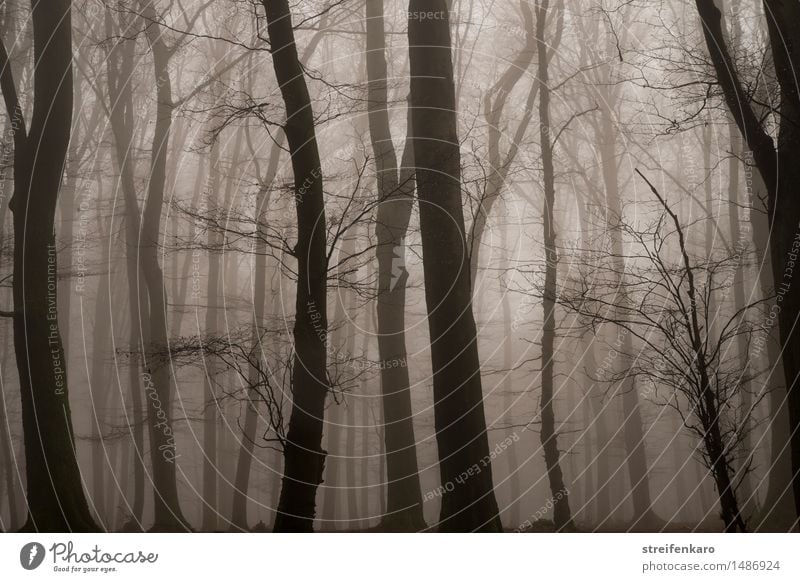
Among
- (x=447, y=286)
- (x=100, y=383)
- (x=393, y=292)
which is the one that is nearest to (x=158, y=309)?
(x=100, y=383)

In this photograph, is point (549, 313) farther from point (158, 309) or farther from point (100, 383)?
point (100, 383)

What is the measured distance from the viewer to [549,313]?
6.47 metres

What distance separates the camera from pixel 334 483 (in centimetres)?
654

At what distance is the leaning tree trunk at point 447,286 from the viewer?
6.25 meters

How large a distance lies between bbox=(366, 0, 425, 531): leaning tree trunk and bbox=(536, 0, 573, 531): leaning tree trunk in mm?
1156

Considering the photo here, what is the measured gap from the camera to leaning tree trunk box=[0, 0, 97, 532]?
6590mm

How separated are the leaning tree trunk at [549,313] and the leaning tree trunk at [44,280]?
13.0 ft

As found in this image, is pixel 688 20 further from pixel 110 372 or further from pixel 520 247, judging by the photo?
pixel 110 372

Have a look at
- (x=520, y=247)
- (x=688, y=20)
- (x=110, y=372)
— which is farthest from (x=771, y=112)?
(x=110, y=372)

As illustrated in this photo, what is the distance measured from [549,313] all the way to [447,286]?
91 centimetres

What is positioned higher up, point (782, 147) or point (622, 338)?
point (782, 147)

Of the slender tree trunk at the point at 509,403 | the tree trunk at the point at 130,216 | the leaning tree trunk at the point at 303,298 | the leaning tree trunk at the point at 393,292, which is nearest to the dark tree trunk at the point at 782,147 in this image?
the slender tree trunk at the point at 509,403

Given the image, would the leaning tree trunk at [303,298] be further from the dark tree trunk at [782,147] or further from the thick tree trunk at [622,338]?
the dark tree trunk at [782,147]

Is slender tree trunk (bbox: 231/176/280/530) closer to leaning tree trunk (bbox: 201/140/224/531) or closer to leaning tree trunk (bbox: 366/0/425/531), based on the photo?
leaning tree trunk (bbox: 201/140/224/531)
